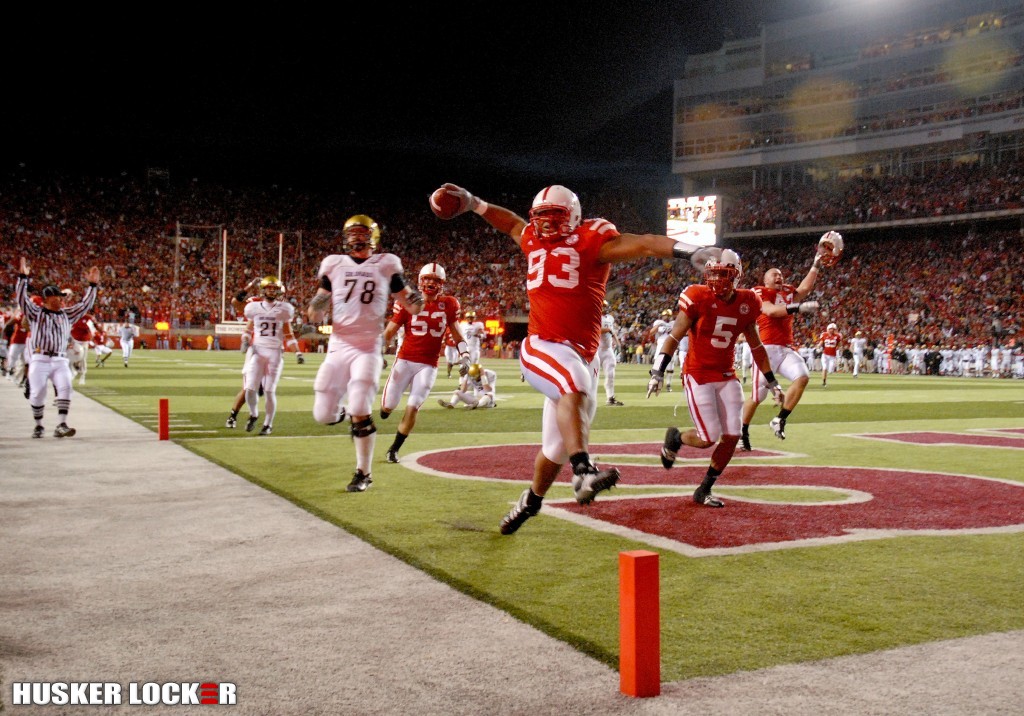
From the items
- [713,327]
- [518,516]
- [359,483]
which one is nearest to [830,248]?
[713,327]

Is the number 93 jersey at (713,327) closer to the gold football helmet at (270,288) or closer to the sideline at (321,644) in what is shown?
the sideline at (321,644)

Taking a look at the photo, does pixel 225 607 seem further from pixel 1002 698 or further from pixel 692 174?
pixel 692 174

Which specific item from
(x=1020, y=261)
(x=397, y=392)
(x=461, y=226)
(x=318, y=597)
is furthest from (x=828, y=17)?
(x=318, y=597)

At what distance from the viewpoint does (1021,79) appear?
4647cm

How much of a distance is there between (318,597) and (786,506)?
3.91 metres

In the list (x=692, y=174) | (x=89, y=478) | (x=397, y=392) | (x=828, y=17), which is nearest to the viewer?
(x=89, y=478)

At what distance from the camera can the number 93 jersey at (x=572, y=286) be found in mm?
5508

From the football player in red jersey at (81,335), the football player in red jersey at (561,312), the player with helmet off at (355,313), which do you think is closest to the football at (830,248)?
the player with helmet off at (355,313)

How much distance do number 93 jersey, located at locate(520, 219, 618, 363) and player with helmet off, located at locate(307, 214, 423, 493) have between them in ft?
7.94

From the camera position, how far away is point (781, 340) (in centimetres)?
1190

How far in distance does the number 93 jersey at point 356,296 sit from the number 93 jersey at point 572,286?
8.42 feet

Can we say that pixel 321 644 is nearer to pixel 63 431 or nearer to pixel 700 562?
pixel 700 562

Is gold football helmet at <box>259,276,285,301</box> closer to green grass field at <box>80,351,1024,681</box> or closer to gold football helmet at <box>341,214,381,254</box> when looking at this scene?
green grass field at <box>80,351,1024,681</box>

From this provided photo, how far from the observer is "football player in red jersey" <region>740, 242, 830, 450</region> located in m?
11.2
